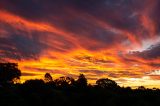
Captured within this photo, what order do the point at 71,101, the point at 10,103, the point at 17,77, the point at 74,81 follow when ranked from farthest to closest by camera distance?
the point at 17,77 → the point at 74,81 → the point at 71,101 → the point at 10,103

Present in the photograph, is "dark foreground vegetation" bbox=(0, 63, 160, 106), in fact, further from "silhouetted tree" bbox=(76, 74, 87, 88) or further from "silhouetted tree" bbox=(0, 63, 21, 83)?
"silhouetted tree" bbox=(0, 63, 21, 83)

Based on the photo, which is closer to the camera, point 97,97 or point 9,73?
point 97,97

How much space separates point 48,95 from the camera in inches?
3501

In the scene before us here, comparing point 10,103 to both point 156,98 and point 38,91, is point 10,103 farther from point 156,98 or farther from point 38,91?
point 156,98

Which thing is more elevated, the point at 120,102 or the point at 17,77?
the point at 17,77

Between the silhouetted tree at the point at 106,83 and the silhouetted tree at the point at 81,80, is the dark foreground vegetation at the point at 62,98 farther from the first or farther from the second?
the silhouetted tree at the point at 106,83

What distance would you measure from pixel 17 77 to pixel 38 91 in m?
58.5

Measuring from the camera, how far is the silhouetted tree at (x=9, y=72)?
14400 cm

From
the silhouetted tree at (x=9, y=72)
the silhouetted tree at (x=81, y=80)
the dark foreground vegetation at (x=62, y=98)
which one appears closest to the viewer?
the dark foreground vegetation at (x=62, y=98)

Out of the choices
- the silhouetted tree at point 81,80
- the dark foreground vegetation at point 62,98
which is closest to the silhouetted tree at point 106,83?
the silhouetted tree at point 81,80

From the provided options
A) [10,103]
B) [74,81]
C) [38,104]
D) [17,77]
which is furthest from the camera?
[17,77]

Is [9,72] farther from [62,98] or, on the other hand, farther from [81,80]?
→ [62,98]

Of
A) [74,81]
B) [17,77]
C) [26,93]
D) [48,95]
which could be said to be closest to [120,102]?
[48,95]

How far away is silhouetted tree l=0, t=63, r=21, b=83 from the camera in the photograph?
144 metres
